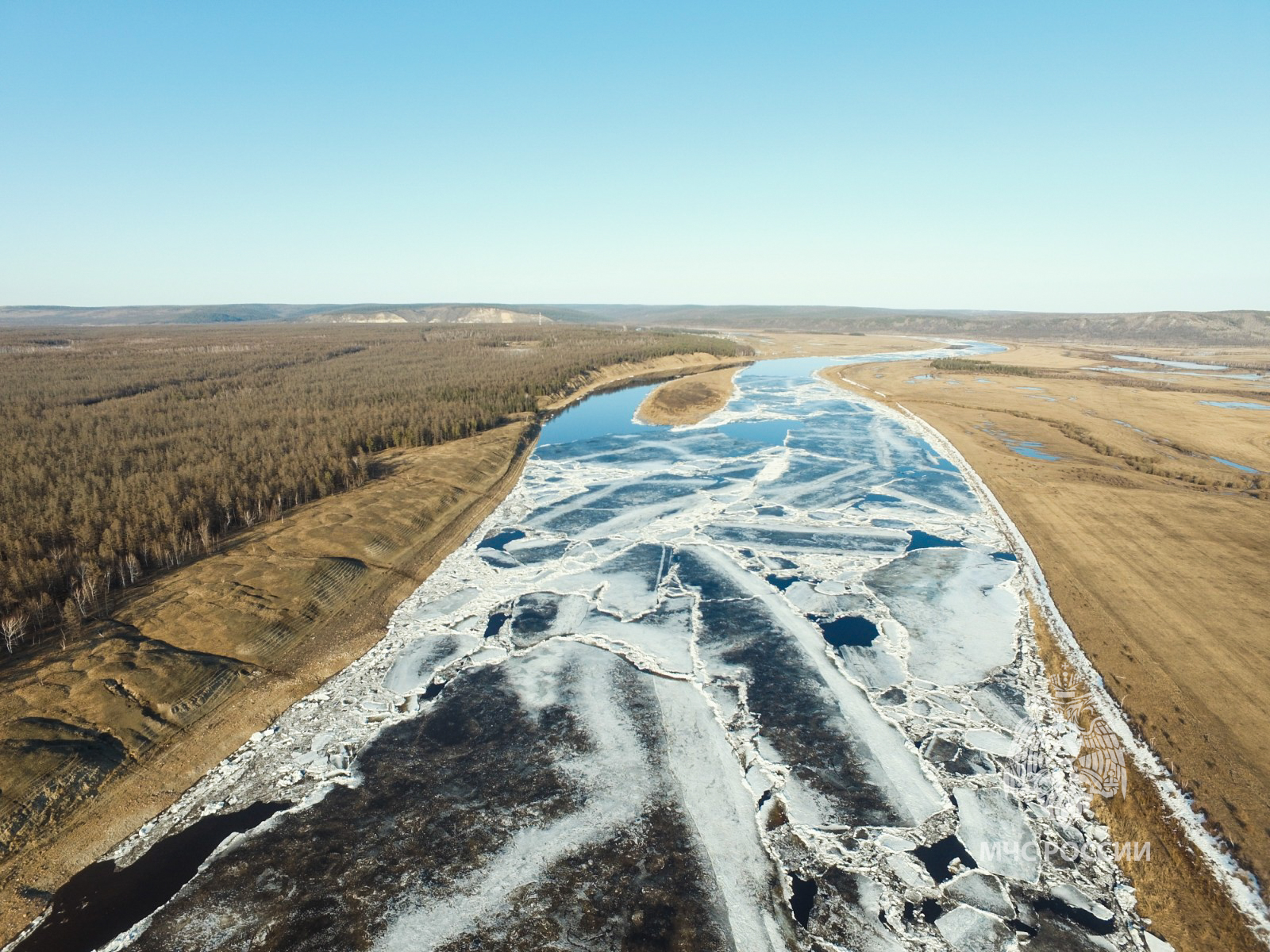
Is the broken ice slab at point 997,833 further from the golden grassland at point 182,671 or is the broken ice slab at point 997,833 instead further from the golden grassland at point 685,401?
the golden grassland at point 685,401

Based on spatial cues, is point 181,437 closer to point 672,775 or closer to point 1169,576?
point 672,775

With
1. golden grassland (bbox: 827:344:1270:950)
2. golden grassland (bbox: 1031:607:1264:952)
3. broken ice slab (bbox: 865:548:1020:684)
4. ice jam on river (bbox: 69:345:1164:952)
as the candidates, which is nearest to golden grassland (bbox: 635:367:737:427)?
golden grassland (bbox: 827:344:1270:950)

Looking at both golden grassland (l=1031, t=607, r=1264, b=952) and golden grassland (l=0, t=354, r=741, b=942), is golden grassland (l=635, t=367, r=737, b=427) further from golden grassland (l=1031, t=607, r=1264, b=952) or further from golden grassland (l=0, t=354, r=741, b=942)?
golden grassland (l=1031, t=607, r=1264, b=952)

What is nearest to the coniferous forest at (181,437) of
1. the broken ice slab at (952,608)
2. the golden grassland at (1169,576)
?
the broken ice slab at (952,608)

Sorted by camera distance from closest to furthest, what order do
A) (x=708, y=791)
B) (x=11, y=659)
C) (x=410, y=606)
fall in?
(x=708, y=791) < (x=11, y=659) < (x=410, y=606)

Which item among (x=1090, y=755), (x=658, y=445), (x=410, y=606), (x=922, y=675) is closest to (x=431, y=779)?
(x=410, y=606)

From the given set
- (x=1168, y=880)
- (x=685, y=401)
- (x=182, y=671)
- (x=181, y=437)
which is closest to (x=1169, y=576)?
(x=1168, y=880)

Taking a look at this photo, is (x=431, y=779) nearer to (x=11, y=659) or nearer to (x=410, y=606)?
(x=410, y=606)
